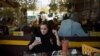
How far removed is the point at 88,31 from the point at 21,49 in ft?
4.09

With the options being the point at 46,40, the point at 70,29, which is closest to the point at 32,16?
the point at 70,29

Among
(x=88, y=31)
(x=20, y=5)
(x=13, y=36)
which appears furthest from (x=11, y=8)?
(x=88, y=31)

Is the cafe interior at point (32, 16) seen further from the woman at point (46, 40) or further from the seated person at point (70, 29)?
the woman at point (46, 40)

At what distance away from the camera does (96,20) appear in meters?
5.55

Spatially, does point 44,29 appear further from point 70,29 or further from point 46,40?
point 70,29

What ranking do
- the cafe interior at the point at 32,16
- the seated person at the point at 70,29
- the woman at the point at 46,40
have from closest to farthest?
the woman at the point at 46,40, the seated person at the point at 70,29, the cafe interior at the point at 32,16

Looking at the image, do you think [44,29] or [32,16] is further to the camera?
[32,16]

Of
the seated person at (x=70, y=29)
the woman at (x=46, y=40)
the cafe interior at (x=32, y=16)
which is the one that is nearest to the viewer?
the woman at (x=46, y=40)

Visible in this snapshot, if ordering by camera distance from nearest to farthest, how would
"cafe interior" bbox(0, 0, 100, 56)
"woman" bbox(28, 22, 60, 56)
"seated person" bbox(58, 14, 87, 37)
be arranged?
"woman" bbox(28, 22, 60, 56) < "seated person" bbox(58, 14, 87, 37) < "cafe interior" bbox(0, 0, 100, 56)

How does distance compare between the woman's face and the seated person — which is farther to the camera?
the seated person

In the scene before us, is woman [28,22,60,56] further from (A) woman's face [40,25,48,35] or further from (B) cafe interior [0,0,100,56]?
(B) cafe interior [0,0,100,56]

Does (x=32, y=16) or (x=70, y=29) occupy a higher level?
(x=32, y=16)

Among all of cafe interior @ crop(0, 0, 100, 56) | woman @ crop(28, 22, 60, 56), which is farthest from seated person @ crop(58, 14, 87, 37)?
woman @ crop(28, 22, 60, 56)

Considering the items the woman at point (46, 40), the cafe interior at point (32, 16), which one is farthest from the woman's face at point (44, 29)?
the cafe interior at point (32, 16)
